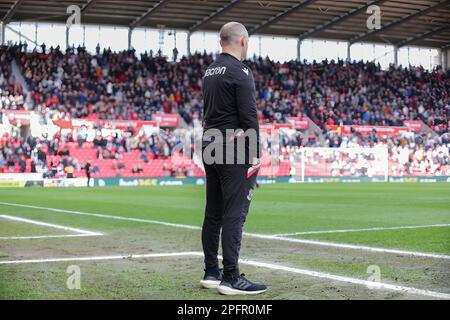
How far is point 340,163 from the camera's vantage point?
44.2m

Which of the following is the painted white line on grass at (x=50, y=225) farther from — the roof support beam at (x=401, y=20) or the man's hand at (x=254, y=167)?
the roof support beam at (x=401, y=20)

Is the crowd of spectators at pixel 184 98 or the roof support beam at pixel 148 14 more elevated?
the roof support beam at pixel 148 14

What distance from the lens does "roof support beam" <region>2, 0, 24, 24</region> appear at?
139 ft

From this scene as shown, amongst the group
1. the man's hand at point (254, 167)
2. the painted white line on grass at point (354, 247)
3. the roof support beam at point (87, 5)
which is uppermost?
the roof support beam at point (87, 5)

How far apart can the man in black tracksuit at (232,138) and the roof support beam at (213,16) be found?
3952 cm

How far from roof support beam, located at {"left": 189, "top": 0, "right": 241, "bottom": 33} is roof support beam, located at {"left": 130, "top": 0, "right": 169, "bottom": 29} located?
4.12 metres

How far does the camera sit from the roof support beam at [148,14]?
44.3m

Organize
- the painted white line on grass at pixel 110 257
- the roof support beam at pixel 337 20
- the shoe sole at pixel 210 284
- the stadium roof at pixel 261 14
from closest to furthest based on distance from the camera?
the shoe sole at pixel 210 284
the painted white line on grass at pixel 110 257
the stadium roof at pixel 261 14
the roof support beam at pixel 337 20

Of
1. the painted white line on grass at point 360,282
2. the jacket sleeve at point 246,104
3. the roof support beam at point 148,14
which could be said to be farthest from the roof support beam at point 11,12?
the jacket sleeve at point 246,104

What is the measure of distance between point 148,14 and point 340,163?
54.7 ft

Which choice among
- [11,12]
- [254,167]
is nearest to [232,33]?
[254,167]

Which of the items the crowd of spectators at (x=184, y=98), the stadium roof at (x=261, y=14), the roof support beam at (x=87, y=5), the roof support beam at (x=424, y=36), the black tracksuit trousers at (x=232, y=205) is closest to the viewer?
the black tracksuit trousers at (x=232, y=205)

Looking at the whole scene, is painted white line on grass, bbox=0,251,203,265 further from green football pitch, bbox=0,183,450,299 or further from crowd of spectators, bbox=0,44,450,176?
crowd of spectators, bbox=0,44,450,176

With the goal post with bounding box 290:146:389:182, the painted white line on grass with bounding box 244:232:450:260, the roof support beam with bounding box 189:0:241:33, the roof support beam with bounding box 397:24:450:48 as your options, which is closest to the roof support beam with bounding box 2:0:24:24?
the roof support beam with bounding box 189:0:241:33
